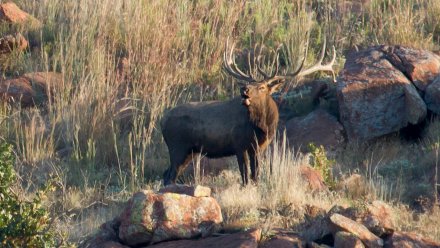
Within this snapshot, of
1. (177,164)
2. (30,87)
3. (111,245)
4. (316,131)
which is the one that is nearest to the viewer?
(111,245)

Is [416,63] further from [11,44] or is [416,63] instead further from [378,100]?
[11,44]

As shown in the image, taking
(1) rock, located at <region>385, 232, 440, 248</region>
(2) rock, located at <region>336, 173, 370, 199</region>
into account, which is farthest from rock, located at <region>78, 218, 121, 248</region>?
(2) rock, located at <region>336, 173, 370, 199</region>

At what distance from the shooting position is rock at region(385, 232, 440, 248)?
8195 millimetres

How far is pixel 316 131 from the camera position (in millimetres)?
13109

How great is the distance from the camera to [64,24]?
16156 millimetres

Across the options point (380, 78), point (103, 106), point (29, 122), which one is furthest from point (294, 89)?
point (29, 122)

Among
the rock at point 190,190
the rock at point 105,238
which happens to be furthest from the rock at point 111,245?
the rock at point 190,190

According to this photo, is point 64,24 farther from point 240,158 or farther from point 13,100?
point 240,158

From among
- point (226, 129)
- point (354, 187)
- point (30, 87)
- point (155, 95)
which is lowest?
point (30, 87)

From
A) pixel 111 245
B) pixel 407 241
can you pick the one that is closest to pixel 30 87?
pixel 111 245

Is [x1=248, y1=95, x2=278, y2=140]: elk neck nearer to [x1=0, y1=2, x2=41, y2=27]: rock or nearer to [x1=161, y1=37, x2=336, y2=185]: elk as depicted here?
[x1=161, y1=37, x2=336, y2=185]: elk

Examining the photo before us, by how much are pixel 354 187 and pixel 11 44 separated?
702 cm

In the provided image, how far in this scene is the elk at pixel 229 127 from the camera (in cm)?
1107

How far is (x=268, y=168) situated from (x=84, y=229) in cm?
189
